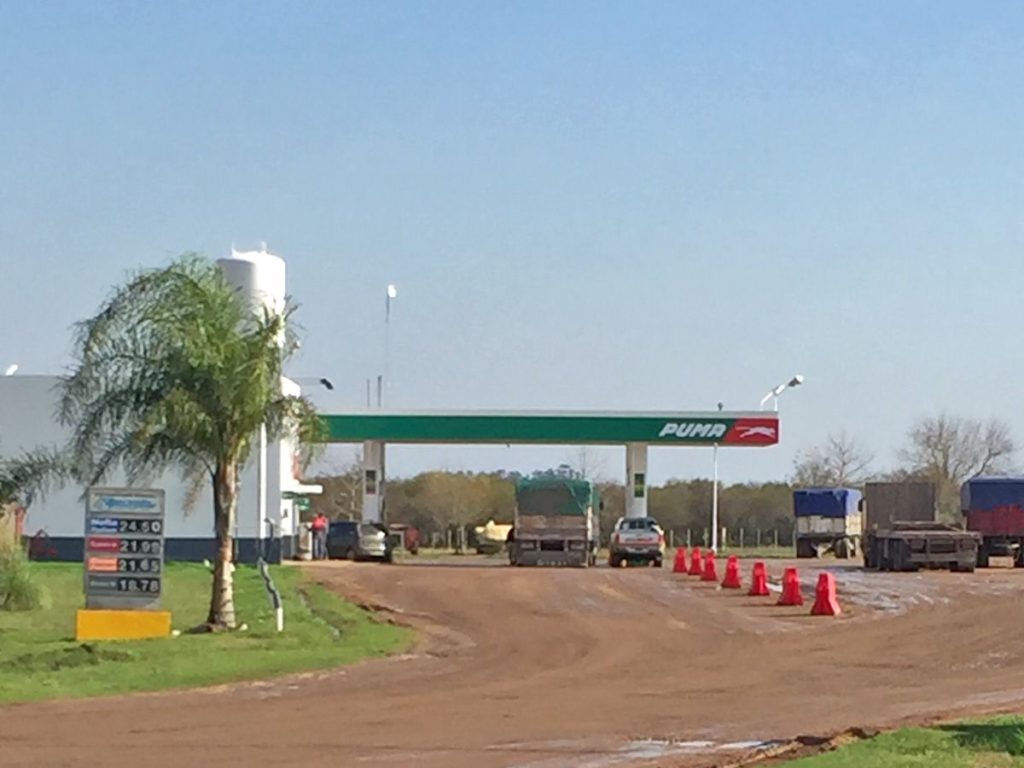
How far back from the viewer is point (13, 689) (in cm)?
1998

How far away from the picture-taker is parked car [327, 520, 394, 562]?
6156 cm

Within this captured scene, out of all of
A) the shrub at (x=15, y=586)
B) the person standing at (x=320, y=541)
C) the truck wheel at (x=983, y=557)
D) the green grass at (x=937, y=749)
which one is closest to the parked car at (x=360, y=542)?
the person standing at (x=320, y=541)

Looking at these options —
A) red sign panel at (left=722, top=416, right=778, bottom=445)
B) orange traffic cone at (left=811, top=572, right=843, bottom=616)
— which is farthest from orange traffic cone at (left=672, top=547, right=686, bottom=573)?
red sign panel at (left=722, top=416, right=778, bottom=445)

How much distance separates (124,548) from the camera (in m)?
27.7

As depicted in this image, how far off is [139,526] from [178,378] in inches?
103

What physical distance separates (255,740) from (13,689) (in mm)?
5364

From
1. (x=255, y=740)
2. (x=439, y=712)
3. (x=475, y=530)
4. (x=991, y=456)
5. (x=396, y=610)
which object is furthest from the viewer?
(x=991, y=456)

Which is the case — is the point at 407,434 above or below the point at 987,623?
above

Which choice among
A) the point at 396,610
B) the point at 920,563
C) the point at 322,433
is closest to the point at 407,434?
the point at 920,563

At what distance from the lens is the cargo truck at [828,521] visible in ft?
218

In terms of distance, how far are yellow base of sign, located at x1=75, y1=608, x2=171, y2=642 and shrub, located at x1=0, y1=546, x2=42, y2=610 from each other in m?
7.04

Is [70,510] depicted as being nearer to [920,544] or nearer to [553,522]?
[553,522]

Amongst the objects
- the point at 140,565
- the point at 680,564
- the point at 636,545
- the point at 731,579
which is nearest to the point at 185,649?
the point at 140,565

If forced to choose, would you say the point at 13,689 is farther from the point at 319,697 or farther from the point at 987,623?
the point at 987,623
